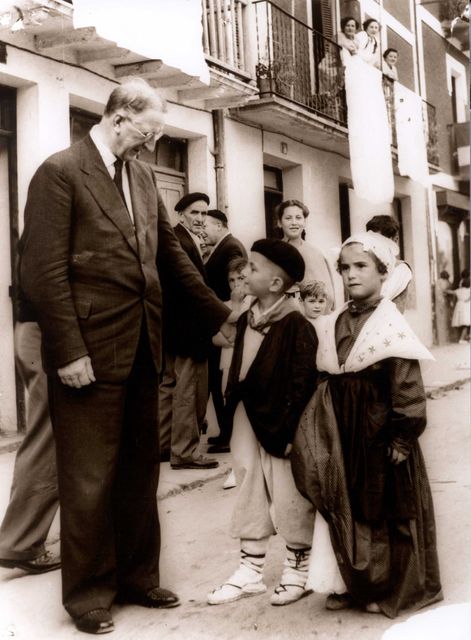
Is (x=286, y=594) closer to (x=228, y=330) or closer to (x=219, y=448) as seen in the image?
(x=228, y=330)

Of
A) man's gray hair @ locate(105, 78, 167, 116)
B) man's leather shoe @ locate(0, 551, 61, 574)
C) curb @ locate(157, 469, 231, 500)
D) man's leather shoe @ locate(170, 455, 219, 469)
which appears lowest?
man's leather shoe @ locate(0, 551, 61, 574)

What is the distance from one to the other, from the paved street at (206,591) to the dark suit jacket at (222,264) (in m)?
0.96

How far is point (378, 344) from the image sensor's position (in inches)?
114

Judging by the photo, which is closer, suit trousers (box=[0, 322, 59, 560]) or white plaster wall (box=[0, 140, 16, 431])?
white plaster wall (box=[0, 140, 16, 431])

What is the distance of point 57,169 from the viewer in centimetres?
278

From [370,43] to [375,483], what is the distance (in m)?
2.06

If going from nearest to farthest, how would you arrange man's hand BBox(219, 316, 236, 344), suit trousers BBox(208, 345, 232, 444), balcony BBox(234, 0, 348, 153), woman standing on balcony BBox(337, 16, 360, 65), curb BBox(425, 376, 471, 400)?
man's hand BBox(219, 316, 236, 344) → woman standing on balcony BBox(337, 16, 360, 65) → balcony BBox(234, 0, 348, 153) → curb BBox(425, 376, 471, 400) → suit trousers BBox(208, 345, 232, 444)

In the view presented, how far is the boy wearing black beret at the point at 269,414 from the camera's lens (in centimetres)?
299

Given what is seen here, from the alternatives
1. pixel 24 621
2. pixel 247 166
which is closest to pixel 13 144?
pixel 247 166

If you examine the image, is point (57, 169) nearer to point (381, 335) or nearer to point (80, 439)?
point (80, 439)

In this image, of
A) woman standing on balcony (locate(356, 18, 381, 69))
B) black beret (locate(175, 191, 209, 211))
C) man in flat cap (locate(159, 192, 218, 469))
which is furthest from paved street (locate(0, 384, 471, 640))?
woman standing on balcony (locate(356, 18, 381, 69))

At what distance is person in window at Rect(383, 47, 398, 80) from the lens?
3.89 meters

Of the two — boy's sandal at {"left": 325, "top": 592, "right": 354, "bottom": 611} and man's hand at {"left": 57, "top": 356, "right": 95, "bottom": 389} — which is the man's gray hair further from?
boy's sandal at {"left": 325, "top": 592, "right": 354, "bottom": 611}

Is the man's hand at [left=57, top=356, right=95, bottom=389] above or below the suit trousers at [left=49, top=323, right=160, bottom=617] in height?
above
